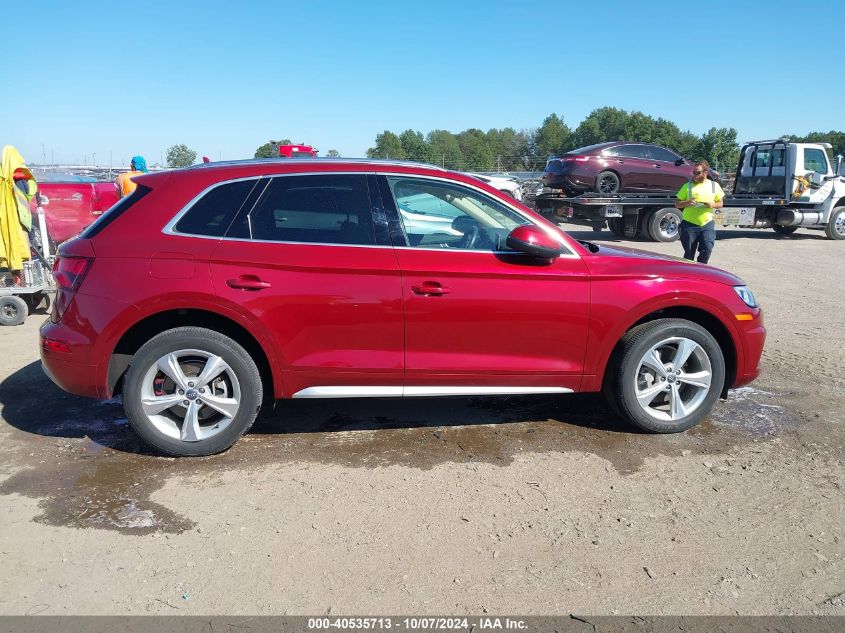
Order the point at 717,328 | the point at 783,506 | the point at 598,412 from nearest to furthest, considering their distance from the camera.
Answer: the point at 783,506 → the point at 717,328 → the point at 598,412

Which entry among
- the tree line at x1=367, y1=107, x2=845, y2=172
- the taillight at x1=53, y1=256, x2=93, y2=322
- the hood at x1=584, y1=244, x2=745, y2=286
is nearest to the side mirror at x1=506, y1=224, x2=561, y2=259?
the hood at x1=584, y1=244, x2=745, y2=286

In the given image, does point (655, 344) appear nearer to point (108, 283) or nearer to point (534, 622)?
point (534, 622)

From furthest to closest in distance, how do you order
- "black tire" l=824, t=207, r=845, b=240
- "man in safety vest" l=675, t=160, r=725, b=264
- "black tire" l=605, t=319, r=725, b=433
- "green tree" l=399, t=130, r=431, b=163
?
"green tree" l=399, t=130, r=431, b=163
"black tire" l=824, t=207, r=845, b=240
"man in safety vest" l=675, t=160, r=725, b=264
"black tire" l=605, t=319, r=725, b=433

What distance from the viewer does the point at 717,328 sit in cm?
455

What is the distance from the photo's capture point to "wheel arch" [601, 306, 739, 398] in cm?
436

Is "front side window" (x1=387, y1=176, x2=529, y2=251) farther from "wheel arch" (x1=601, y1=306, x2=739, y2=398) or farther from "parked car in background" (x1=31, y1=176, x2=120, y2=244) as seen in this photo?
"parked car in background" (x1=31, y1=176, x2=120, y2=244)

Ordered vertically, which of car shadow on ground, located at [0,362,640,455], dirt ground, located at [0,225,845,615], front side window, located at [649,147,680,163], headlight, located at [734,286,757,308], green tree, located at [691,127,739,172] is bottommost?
dirt ground, located at [0,225,845,615]

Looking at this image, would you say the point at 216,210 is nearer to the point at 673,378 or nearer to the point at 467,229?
the point at 467,229

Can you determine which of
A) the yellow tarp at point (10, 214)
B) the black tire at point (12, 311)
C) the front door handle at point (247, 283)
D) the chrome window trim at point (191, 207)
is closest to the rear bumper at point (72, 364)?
the chrome window trim at point (191, 207)

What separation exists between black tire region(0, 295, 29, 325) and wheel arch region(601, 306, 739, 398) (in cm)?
663

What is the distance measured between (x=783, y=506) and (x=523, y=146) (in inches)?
4789

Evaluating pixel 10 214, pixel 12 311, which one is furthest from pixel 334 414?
pixel 10 214

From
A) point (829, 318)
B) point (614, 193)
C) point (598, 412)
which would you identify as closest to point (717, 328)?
point (598, 412)

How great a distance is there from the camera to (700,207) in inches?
371
